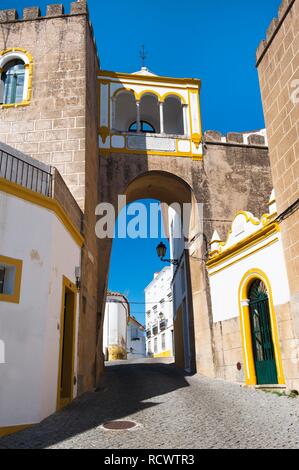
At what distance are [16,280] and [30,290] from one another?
320 mm

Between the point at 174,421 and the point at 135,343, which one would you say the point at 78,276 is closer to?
the point at 174,421

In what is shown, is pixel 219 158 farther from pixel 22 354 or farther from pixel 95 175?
pixel 22 354

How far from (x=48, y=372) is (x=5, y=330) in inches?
48.4

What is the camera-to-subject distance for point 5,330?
6.07 meters

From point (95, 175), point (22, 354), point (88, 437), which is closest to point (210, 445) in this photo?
point (88, 437)

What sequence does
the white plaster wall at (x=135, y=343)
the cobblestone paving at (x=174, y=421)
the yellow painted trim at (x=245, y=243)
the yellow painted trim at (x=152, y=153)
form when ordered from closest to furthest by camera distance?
1. the cobblestone paving at (x=174, y=421)
2. the yellow painted trim at (x=245, y=243)
3. the yellow painted trim at (x=152, y=153)
4. the white plaster wall at (x=135, y=343)

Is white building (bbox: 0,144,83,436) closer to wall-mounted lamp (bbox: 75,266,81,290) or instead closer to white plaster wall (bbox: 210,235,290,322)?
wall-mounted lamp (bbox: 75,266,81,290)

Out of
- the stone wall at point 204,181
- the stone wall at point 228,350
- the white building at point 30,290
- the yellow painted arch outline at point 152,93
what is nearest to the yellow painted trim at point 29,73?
the stone wall at point 204,181

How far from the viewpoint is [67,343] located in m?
8.51

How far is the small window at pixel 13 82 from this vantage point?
12.2m

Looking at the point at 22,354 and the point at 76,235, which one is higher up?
the point at 76,235

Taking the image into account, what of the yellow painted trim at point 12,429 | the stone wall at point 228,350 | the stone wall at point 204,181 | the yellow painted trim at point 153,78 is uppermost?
the yellow painted trim at point 153,78

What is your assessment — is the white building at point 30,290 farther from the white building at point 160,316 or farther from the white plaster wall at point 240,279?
the white building at point 160,316

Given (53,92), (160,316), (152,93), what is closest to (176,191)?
(152,93)
